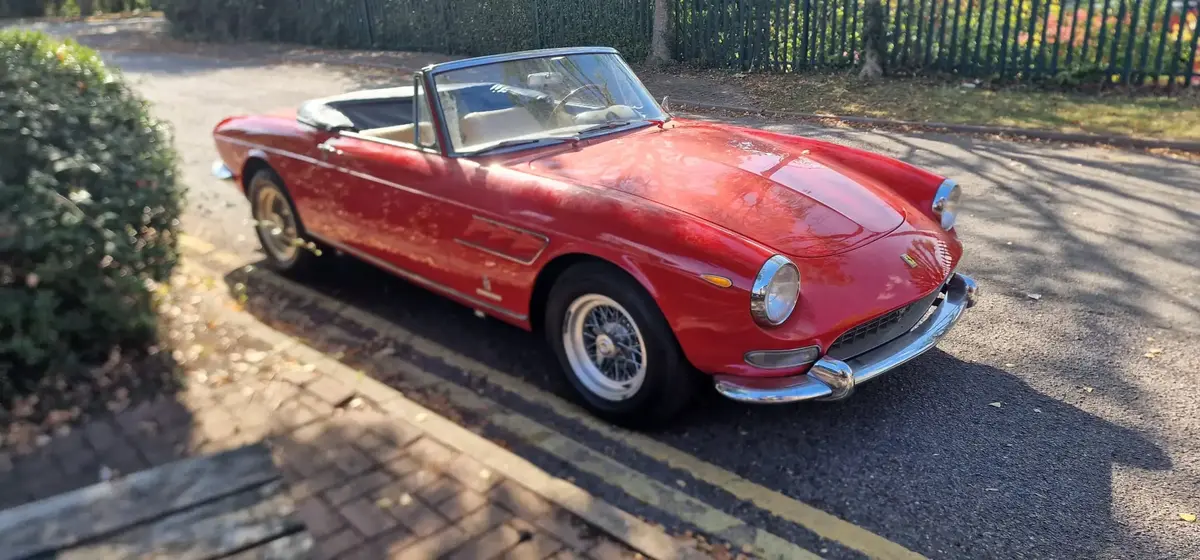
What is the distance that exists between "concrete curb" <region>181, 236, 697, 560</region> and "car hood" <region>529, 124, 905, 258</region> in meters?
1.16

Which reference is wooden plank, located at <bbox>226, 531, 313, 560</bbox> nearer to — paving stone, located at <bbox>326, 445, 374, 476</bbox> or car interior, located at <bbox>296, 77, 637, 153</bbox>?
paving stone, located at <bbox>326, 445, 374, 476</bbox>

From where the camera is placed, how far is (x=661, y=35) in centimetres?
1354

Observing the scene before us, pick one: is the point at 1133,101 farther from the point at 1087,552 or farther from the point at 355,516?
the point at 355,516

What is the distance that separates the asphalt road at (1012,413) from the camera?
2.95 m

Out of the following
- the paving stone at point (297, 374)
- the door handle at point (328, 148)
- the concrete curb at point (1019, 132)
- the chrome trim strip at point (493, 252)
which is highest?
the door handle at point (328, 148)

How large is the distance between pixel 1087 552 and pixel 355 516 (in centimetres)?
241

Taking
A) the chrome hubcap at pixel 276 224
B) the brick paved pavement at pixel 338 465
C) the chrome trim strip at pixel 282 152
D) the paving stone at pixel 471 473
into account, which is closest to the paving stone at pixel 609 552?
the brick paved pavement at pixel 338 465

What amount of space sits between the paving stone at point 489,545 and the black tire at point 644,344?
0.88 meters


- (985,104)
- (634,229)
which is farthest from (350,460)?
(985,104)

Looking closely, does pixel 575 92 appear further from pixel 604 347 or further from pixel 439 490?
pixel 439 490

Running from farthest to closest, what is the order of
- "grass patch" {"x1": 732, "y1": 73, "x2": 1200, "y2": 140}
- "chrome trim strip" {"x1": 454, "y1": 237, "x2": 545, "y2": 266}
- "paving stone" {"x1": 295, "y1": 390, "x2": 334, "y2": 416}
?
"grass patch" {"x1": 732, "y1": 73, "x2": 1200, "y2": 140}, "chrome trim strip" {"x1": 454, "y1": 237, "x2": 545, "y2": 266}, "paving stone" {"x1": 295, "y1": 390, "x2": 334, "y2": 416}

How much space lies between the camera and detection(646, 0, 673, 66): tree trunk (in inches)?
529

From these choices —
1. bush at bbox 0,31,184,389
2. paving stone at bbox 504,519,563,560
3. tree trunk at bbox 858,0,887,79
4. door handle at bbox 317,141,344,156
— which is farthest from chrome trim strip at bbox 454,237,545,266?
tree trunk at bbox 858,0,887,79

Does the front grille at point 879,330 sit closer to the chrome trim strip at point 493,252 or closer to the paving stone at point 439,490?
the chrome trim strip at point 493,252
